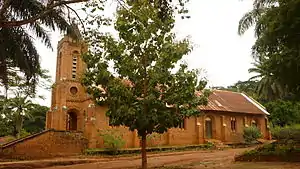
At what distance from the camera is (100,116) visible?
29.2m

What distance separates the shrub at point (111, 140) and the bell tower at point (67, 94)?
13.5 ft

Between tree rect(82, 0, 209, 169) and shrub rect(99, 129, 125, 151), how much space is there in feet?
39.4

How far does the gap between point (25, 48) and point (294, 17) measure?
39.2 ft

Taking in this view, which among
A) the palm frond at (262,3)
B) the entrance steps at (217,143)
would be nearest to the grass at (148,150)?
the entrance steps at (217,143)

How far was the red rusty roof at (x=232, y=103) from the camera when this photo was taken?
122ft

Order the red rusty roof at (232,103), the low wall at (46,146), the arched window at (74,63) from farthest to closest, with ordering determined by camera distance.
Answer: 1. the red rusty roof at (232,103)
2. the arched window at (74,63)
3. the low wall at (46,146)

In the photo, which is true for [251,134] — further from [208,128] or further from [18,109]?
[18,109]

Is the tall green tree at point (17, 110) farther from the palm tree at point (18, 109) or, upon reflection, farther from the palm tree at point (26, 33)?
the palm tree at point (26, 33)

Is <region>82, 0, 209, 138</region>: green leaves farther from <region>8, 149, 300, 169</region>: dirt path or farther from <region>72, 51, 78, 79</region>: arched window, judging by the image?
<region>72, 51, 78, 79</region>: arched window

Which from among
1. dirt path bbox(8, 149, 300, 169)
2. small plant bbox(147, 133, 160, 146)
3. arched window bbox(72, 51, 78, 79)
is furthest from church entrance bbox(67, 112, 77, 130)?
dirt path bbox(8, 149, 300, 169)

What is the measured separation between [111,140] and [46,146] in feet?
17.1

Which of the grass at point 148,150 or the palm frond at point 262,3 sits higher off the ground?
the palm frond at point 262,3

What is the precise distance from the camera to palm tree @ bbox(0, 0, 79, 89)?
1229 centimetres

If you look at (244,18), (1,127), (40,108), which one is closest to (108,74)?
(244,18)
